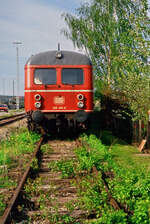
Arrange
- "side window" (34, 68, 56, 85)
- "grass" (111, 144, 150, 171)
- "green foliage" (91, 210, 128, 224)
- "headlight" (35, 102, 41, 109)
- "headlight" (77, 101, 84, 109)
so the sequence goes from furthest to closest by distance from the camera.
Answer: "side window" (34, 68, 56, 85), "headlight" (77, 101, 84, 109), "headlight" (35, 102, 41, 109), "grass" (111, 144, 150, 171), "green foliage" (91, 210, 128, 224)

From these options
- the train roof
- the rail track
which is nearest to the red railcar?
the train roof

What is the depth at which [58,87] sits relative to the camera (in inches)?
436

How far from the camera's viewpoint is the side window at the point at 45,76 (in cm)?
1107

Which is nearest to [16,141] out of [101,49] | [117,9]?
[101,49]

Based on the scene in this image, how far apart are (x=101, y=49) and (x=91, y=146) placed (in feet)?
59.3

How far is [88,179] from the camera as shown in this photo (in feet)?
20.1

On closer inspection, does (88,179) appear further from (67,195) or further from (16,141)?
(16,141)

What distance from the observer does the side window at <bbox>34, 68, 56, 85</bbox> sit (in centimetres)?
1107

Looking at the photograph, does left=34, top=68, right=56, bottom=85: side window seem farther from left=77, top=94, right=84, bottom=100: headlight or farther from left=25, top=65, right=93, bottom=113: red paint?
left=77, top=94, right=84, bottom=100: headlight

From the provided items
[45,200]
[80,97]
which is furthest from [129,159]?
[45,200]

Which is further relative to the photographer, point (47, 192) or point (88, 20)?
point (88, 20)

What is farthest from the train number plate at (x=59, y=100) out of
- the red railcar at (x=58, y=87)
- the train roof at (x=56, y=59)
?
the train roof at (x=56, y=59)

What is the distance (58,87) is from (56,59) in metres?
1.06

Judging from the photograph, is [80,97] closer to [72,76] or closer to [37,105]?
[72,76]
